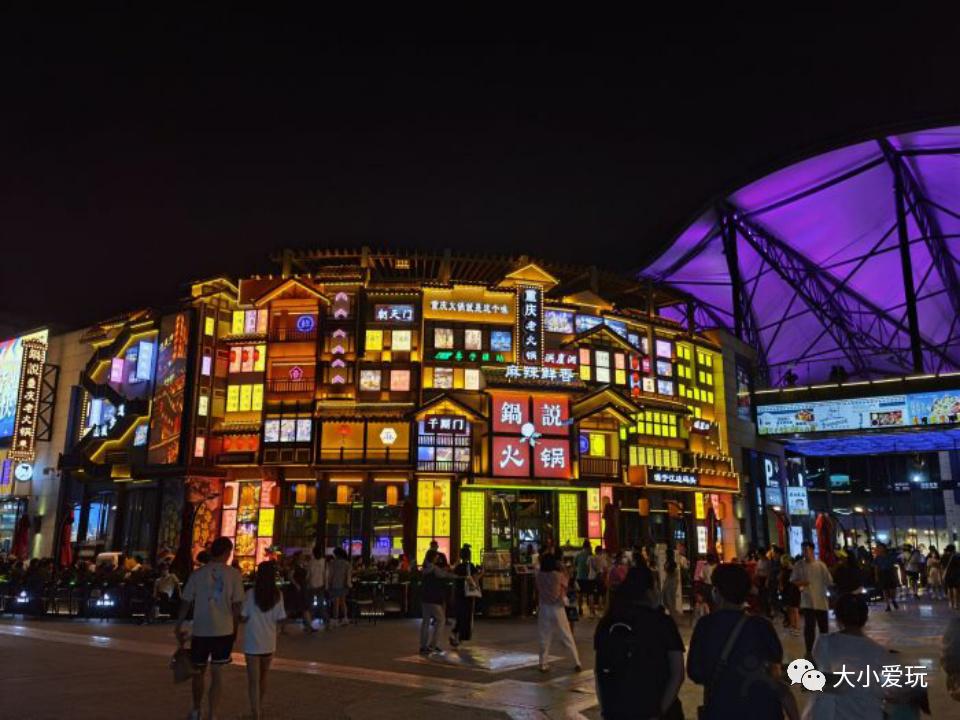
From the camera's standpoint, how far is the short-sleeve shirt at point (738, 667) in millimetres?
4227

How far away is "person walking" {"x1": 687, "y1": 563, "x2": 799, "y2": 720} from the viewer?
423 cm

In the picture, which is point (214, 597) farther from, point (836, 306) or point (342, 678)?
point (836, 306)


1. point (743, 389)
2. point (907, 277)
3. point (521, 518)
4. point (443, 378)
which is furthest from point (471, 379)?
point (907, 277)

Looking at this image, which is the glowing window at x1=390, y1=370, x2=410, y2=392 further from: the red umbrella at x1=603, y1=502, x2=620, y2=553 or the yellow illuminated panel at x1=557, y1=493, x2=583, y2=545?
the red umbrella at x1=603, y1=502, x2=620, y2=553

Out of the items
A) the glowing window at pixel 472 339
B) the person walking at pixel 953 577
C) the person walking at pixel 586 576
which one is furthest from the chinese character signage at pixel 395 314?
the person walking at pixel 953 577

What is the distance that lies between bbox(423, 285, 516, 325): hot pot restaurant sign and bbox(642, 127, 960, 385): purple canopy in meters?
24.4

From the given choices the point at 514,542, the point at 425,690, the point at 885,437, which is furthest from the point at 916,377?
the point at 425,690

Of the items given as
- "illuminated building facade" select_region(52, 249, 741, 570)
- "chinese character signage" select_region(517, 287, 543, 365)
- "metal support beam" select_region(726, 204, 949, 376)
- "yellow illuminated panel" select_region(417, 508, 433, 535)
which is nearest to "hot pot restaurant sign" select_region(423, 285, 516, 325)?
"illuminated building facade" select_region(52, 249, 741, 570)

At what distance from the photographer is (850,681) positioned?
4.27 m

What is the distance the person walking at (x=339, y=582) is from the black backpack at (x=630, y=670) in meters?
14.7

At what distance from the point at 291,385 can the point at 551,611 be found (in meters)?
22.2

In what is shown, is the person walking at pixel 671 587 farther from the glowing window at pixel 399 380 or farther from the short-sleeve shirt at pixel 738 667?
the glowing window at pixel 399 380

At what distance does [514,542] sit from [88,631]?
17.1 meters

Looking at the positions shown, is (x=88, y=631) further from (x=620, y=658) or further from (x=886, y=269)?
(x=886, y=269)
